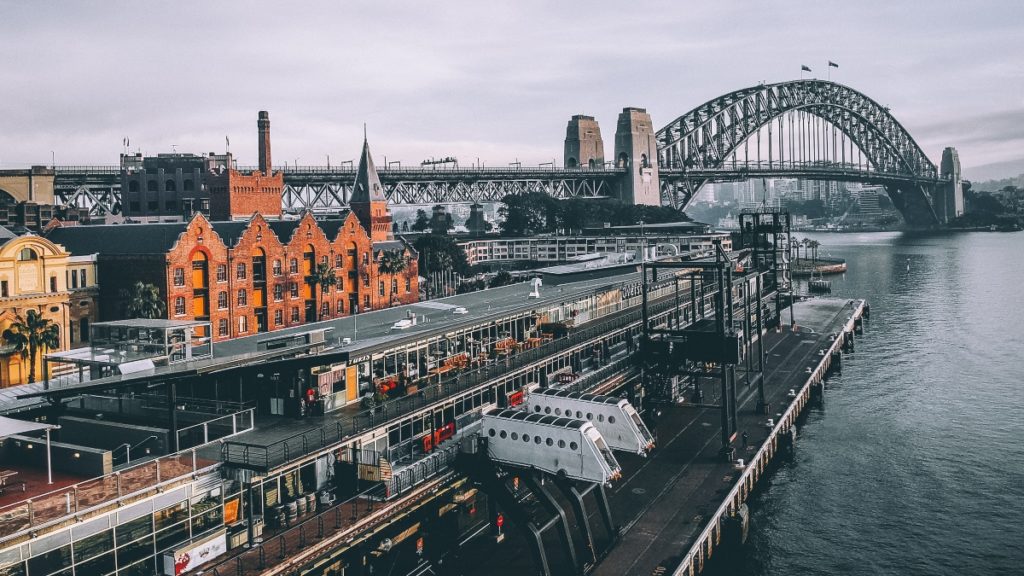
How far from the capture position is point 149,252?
Result: 222 ft

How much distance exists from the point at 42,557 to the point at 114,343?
15.0 metres

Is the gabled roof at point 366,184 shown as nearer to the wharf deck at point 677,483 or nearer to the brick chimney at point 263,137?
the brick chimney at point 263,137

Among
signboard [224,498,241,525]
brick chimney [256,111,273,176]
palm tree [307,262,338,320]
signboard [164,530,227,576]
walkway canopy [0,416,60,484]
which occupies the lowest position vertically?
signboard [164,530,227,576]

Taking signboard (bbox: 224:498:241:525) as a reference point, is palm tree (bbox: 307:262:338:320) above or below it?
above

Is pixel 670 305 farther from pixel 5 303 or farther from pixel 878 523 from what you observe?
pixel 5 303

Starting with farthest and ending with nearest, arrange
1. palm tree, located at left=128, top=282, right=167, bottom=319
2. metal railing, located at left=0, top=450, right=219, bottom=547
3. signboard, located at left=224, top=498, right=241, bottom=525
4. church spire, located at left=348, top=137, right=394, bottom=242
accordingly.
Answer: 1. church spire, located at left=348, top=137, right=394, bottom=242
2. palm tree, located at left=128, top=282, right=167, bottom=319
3. signboard, located at left=224, top=498, right=241, bottom=525
4. metal railing, located at left=0, top=450, right=219, bottom=547

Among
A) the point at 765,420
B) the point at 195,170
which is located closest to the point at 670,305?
the point at 765,420

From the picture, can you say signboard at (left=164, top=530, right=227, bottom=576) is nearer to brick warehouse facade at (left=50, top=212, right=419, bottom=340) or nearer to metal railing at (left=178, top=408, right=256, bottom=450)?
metal railing at (left=178, top=408, right=256, bottom=450)

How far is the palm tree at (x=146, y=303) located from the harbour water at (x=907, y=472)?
143ft

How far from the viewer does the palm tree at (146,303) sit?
63.0 meters

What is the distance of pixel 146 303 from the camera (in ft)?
208

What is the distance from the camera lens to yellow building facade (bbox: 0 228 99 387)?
57.5m

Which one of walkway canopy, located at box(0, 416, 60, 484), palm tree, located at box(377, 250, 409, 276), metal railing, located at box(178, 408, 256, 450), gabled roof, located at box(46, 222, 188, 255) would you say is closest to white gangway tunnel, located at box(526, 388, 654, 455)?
metal railing, located at box(178, 408, 256, 450)

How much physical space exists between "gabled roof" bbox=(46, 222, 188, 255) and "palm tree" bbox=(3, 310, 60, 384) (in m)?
11.2
